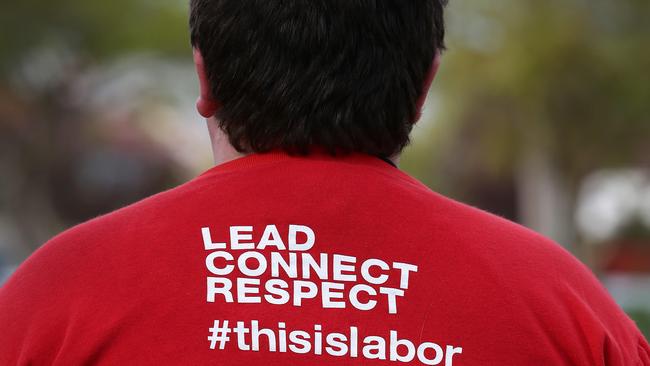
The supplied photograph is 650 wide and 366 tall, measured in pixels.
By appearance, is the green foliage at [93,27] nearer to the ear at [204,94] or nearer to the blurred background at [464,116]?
the blurred background at [464,116]

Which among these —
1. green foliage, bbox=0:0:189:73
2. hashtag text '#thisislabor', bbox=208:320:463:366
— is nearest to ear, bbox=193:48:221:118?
hashtag text '#thisislabor', bbox=208:320:463:366

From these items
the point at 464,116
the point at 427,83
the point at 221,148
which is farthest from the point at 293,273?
the point at 464,116

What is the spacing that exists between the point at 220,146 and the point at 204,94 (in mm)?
94

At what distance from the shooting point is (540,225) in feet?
57.9

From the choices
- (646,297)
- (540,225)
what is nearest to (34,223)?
(540,225)

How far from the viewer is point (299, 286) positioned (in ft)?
5.94

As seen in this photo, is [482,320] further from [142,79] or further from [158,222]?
[142,79]

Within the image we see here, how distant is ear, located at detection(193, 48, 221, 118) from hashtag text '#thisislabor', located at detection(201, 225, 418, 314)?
0.27m

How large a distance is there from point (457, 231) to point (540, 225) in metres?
16.1

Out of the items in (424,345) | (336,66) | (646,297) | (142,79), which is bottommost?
(424,345)

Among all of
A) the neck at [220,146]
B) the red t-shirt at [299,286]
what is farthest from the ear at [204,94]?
the red t-shirt at [299,286]

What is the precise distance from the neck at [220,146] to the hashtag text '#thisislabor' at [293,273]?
20 centimetres

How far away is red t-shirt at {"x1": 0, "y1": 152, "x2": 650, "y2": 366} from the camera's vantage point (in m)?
1.78

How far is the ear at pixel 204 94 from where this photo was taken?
79.4 inches
